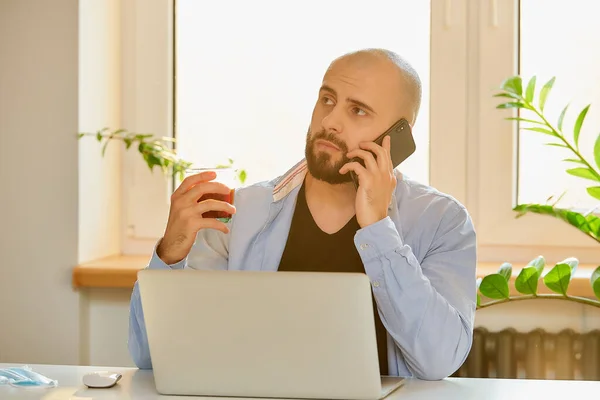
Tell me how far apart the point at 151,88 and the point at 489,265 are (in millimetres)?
1175

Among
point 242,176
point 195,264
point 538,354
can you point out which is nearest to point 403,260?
point 195,264

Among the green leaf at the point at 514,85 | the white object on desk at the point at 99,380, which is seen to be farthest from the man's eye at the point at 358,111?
the white object on desk at the point at 99,380

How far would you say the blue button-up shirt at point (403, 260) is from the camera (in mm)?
1636

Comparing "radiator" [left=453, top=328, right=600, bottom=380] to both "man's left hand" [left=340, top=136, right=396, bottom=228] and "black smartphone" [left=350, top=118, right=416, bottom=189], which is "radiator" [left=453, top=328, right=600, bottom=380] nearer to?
"black smartphone" [left=350, top=118, right=416, bottom=189]

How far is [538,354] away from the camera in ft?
8.39

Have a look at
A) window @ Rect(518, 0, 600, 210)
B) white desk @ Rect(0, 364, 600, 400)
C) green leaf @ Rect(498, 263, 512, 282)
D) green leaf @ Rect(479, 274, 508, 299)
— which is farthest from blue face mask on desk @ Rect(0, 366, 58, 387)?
window @ Rect(518, 0, 600, 210)

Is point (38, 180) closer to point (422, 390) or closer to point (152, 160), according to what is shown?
point (152, 160)

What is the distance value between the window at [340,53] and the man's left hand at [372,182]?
108 centimetres

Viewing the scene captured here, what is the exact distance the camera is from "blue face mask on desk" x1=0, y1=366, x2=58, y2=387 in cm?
152

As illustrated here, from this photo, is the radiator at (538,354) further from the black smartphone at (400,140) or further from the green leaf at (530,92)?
the black smartphone at (400,140)

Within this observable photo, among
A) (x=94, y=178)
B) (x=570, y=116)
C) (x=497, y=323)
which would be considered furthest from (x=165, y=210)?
(x=570, y=116)

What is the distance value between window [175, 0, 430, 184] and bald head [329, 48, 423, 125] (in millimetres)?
908

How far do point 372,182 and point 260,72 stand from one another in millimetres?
1280

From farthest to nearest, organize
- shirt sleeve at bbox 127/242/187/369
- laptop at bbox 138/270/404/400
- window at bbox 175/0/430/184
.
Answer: window at bbox 175/0/430/184, shirt sleeve at bbox 127/242/187/369, laptop at bbox 138/270/404/400
